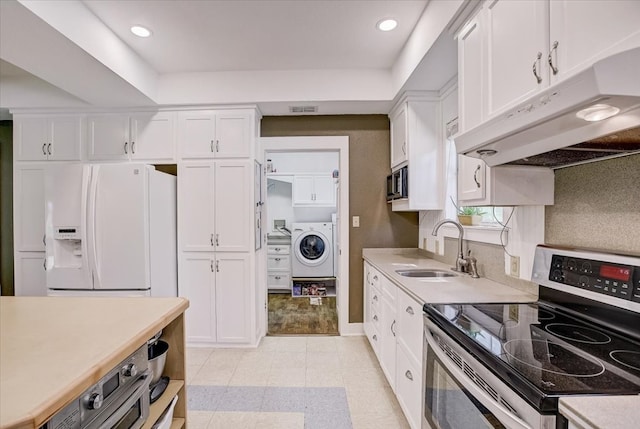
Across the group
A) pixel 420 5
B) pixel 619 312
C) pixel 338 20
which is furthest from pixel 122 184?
pixel 619 312

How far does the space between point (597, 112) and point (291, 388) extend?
94.3 inches

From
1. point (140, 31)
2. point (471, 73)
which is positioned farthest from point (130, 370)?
point (140, 31)

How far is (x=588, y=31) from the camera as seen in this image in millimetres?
901

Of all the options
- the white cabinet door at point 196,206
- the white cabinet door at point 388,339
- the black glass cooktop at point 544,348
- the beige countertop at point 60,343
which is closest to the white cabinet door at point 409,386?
the white cabinet door at point 388,339

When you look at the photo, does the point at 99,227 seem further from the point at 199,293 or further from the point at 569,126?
the point at 569,126

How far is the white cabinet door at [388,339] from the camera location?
6.87ft

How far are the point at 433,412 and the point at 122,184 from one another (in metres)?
2.73

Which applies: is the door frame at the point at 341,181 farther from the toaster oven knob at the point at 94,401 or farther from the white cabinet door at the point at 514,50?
the toaster oven knob at the point at 94,401

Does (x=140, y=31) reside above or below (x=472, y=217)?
above

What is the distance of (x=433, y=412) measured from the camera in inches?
53.5

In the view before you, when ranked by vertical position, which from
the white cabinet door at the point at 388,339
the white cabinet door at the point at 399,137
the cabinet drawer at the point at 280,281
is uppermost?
the white cabinet door at the point at 399,137

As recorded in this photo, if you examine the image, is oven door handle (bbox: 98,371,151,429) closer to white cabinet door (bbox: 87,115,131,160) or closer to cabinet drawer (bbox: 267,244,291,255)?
white cabinet door (bbox: 87,115,131,160)

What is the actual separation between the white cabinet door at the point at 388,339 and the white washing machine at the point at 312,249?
2962 mm

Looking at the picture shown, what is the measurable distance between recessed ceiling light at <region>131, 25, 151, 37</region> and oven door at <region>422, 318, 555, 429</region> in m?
2.71
